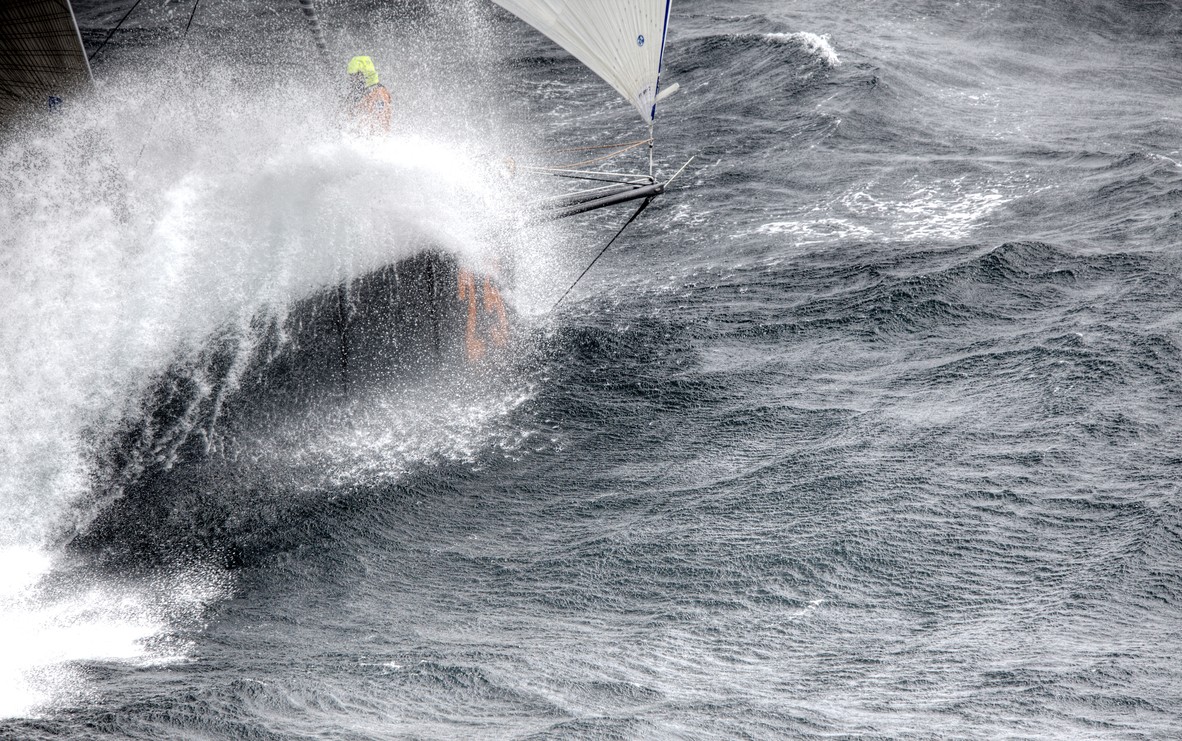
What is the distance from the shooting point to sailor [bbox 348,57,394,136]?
11.8 metres

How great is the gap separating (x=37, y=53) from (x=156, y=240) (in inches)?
83.6

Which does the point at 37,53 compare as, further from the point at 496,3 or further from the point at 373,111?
the point at 496,3

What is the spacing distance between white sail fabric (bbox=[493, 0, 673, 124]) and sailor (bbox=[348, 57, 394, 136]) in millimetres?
3072

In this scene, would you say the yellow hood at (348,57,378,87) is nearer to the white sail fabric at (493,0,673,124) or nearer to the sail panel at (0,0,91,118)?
the sail panel at (0,0,91,118)

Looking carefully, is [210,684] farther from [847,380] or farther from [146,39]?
[146,39]

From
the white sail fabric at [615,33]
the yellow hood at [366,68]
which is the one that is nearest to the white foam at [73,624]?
the white sail fabric at [615,33]

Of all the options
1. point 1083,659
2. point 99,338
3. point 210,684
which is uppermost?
point 99,338

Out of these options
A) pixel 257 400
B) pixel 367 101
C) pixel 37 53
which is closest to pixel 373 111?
pixel 367 101

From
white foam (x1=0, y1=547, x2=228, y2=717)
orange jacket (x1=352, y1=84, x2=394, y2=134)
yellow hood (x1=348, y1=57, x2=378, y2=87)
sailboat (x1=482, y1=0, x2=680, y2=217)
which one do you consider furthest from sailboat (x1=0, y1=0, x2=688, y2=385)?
yellow hood (x1=348, y1=57, x2=378, y2=87)

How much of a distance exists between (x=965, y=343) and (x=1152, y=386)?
163 centimetres

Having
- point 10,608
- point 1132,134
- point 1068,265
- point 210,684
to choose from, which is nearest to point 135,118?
point 10,608

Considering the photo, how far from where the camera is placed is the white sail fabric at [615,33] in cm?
889

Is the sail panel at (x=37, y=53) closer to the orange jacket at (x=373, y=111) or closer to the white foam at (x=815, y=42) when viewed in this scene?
the orange jacket at (x=373, y=111)

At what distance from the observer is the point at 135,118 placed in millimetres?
13461
